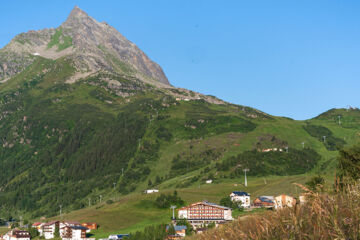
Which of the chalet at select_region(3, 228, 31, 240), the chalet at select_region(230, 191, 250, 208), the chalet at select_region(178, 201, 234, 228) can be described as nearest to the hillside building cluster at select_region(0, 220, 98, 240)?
the chalet at select_region(3, 228, 31, 240)

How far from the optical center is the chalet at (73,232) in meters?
162

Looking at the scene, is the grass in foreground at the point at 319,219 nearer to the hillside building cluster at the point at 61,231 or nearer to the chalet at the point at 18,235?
the hillside building cluster at the point at 61,231

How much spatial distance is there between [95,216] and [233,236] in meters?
193

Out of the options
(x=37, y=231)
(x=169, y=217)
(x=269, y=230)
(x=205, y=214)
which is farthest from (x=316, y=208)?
(x=37, y=231)

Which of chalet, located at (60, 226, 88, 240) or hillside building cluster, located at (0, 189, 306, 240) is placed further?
hillside building cluster, located at (0, 189, 306, 240)

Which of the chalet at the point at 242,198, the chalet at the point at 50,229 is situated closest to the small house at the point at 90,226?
the chalet at the point at 50,229

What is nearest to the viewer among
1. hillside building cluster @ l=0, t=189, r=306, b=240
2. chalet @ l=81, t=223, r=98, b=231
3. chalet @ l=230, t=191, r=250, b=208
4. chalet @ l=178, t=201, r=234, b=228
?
hillside building cluster @ l=0, t=189, r=306, b=240

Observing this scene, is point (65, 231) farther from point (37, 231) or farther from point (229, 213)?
point (229, 213)

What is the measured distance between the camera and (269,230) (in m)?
12.7

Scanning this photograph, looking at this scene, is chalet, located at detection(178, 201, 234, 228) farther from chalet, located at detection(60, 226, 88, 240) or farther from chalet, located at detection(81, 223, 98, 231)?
chalet, located at detection(60, 226, 88, 240)

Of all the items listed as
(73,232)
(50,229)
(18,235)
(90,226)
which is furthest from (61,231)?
(18,235)

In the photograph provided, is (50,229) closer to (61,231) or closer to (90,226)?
(61,231)

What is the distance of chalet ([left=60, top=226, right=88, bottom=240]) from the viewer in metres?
162

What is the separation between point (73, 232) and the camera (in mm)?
164375
